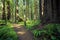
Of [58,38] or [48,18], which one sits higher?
[48,18]

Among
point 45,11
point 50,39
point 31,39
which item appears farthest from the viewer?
point 45,11

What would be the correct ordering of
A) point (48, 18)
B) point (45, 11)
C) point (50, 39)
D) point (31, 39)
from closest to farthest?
point (50, 39) → point (31, 39) → point (48, 18) → point (45, 11)

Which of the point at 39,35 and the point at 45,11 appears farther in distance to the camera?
the point at 45,11

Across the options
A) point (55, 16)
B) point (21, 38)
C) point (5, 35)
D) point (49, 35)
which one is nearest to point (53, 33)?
point (49, 35)

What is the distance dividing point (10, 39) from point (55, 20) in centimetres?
646

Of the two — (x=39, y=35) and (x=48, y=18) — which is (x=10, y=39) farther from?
(x=48, y=18)

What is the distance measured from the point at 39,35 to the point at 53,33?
110 cm

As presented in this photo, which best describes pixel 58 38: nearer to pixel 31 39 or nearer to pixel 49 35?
pixel 49 35

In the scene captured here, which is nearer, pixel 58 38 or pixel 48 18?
pixel 58 38

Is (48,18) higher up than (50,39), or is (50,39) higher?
(48,18)

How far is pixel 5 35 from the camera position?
13.1 metres

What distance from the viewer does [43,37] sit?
39.8 ft

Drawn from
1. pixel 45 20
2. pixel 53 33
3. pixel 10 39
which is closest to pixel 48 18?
pixel 45 20

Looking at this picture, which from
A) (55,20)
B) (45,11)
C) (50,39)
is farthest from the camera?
(45,11)
